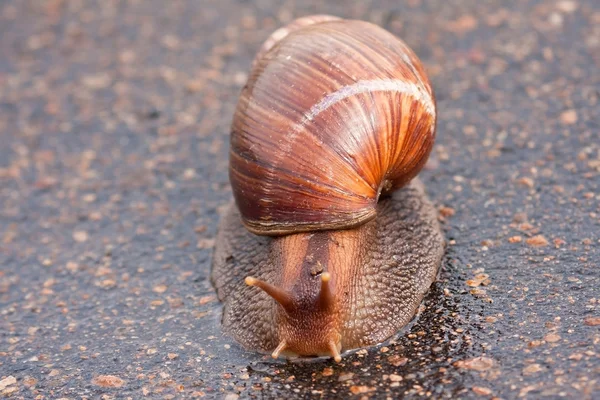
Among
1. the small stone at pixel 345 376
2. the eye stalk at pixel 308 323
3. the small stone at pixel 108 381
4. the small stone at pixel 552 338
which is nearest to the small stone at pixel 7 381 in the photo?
the small stone at pixel 108 381

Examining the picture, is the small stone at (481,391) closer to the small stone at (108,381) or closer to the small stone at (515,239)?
the small stone at (515,239)

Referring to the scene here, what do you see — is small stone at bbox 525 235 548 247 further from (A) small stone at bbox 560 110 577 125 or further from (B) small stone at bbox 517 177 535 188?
(A) small stone at bbox 560 110 577 125

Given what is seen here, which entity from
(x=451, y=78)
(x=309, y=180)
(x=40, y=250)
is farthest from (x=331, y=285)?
A: (x=451, y=78)

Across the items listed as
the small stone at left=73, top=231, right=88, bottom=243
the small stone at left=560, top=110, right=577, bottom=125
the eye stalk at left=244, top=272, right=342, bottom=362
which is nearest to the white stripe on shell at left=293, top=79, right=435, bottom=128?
the eye stalk at left=244, top=272, right=342, bottom=362

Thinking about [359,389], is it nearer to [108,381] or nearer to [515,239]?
[108,381]

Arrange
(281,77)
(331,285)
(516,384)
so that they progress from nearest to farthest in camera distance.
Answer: (516,384)
(331,285)
(281,77)

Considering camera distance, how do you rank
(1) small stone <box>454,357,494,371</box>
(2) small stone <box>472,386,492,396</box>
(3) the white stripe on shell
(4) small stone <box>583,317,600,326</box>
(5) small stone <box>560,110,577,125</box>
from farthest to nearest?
(5) small stone <box>560,110,577,125</box> < (3) the white stripe on shell < (4) small stone <box>583,317,600,326</box> < (1) small stone <box>454,357,494,371</box> < (2) small stone <box>472,386,492,396</box>

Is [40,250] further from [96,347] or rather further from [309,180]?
[309,180]

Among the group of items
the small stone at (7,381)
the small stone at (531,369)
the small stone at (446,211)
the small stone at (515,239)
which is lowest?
the small stone at (7,381)
